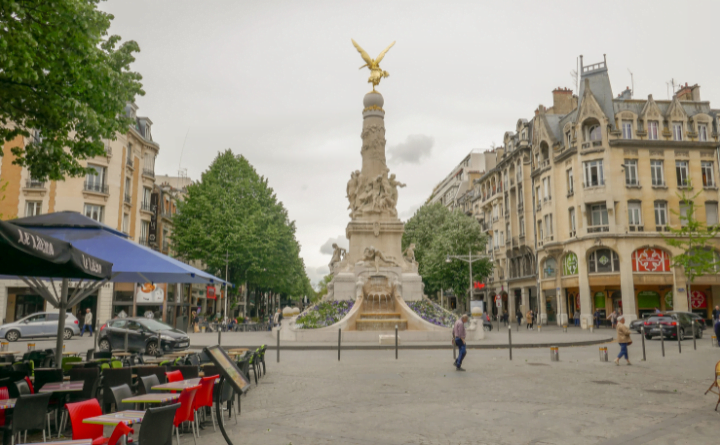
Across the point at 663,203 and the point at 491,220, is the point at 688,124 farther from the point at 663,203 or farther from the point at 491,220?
the point at 491,220

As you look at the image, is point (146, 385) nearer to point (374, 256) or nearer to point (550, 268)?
point (374, 256)

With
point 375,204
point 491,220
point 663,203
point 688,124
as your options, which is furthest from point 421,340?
point 491,220

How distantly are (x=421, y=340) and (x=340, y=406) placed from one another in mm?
14966

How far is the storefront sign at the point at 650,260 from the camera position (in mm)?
41562

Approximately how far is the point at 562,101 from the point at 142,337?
4755 centimetres

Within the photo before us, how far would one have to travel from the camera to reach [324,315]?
2689 centimetres

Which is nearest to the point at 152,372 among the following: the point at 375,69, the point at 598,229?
the point at 375,69

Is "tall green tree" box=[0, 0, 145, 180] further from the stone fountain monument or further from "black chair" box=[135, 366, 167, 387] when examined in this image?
the stone fountain monument

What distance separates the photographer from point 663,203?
141ft

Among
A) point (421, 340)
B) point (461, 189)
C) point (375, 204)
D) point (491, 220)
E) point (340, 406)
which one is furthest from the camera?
point (461, 189)

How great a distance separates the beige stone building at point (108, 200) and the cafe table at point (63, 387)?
30.8m

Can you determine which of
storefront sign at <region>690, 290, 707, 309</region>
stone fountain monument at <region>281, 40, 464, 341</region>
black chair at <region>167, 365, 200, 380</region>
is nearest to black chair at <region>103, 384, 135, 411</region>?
black chair at <region>167, 365, 200, 380</region>

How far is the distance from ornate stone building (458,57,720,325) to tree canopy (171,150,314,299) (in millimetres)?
23707

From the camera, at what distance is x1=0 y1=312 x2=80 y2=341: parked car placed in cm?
2837
